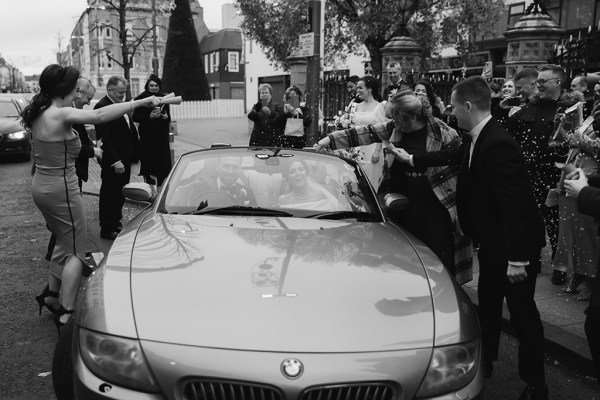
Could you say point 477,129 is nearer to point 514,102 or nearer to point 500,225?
point 500,225

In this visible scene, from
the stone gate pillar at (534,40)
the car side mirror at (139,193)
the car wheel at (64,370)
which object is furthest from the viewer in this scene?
the stone gate pillar at (534,40)

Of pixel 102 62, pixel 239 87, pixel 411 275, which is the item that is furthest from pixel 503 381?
pixel 102 62

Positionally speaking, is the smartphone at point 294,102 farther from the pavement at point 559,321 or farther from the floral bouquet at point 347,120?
the pavement at point 559,321

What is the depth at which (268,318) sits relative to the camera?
8.12 ft

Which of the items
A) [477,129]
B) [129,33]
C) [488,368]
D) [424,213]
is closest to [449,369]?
[488,368]

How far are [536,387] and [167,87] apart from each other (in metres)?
34.2

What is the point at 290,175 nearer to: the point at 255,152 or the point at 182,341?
the point at 255,152

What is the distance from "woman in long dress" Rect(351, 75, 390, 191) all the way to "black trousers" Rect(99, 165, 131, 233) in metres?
3.05

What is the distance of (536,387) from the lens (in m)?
3.43

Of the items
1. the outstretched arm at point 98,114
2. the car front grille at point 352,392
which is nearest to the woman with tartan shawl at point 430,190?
the outstretched arm at point 98,114

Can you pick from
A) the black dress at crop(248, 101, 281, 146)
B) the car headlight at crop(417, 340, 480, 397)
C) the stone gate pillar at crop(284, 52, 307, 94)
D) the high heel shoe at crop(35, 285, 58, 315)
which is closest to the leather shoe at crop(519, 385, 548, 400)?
the car headlight at crop(417, 340, 480, 397)

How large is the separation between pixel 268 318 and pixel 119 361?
0.61m

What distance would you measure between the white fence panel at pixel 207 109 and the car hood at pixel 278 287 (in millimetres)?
32025

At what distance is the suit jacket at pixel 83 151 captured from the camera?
18.9 feet
